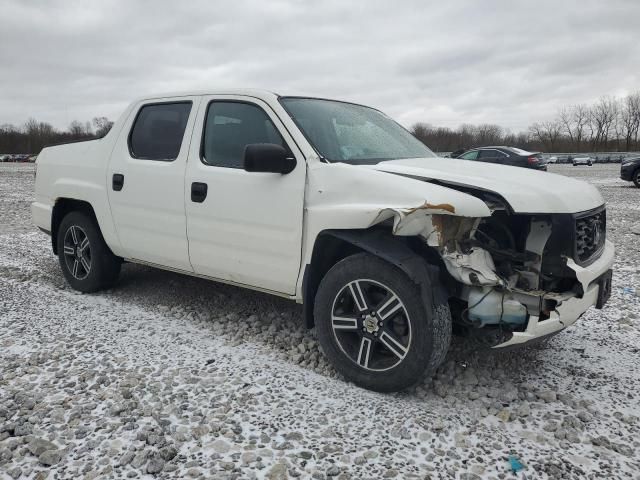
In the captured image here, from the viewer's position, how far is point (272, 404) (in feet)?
9.14

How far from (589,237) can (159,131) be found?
10.7 feet

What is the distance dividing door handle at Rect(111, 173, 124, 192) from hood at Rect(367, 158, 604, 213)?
2.24 metres

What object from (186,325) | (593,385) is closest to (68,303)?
(186,325)

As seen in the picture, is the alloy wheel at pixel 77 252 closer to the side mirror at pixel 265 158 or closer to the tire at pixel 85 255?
the tire at pixel 85 255

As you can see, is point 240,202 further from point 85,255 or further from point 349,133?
point 85,255

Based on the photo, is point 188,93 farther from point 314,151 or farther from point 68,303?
point 68,303

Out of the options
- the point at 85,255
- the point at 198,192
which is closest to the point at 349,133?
the point at 198,192

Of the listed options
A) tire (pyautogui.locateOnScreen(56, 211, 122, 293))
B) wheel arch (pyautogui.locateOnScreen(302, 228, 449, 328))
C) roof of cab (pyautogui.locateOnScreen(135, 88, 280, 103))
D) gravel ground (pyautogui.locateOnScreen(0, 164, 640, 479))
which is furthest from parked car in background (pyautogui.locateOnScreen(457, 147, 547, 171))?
wheel arch (pyautogui.locateOnScreen(302, 228, 449, 328))

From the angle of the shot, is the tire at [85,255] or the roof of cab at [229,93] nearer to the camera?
the roof of cab at [229,93]

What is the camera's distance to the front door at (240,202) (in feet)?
10.6

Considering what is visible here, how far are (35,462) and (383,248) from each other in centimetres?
199

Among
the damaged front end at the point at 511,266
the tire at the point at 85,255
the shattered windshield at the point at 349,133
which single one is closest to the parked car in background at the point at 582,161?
the shattered windshield at the point at 349,133

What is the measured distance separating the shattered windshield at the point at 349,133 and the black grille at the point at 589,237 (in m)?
1.25

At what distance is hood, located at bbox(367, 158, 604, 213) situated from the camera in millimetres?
2719
